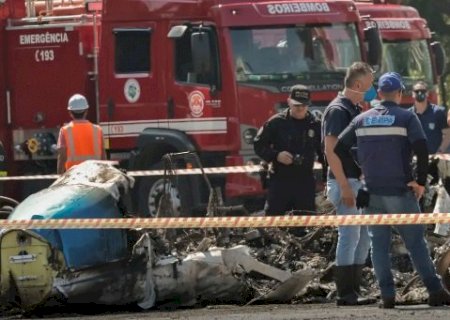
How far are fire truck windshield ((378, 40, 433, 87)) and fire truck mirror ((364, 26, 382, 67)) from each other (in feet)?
6.71

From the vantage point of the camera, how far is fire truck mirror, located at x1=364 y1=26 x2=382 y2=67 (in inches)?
679

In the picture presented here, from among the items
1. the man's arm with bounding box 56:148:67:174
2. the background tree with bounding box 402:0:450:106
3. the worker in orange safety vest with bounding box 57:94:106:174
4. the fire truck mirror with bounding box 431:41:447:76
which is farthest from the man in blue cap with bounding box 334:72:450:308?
the background tree with bounding box 402:0:450:106

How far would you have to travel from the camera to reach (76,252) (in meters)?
10.9

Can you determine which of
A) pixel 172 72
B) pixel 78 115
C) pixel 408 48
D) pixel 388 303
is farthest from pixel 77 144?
pixel 408 48

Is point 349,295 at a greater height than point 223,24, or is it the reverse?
point 223,24

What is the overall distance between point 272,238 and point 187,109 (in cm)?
491

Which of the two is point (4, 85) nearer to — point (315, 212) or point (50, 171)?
point (50, 171)

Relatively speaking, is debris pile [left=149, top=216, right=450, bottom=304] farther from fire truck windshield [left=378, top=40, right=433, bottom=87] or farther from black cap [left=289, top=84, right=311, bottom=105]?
fire truck windshield [left=378, top=40, right=433, bottom=87]

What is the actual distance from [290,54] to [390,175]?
6768 mm

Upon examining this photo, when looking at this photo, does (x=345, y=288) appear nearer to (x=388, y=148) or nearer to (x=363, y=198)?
(x=363, y=198)

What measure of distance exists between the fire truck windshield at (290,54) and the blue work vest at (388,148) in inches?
252

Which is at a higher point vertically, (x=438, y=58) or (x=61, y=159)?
(x=438, y=58)

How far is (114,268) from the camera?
35.7 ft

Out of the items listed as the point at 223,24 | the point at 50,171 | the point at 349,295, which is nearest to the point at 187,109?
the point at 223,24
